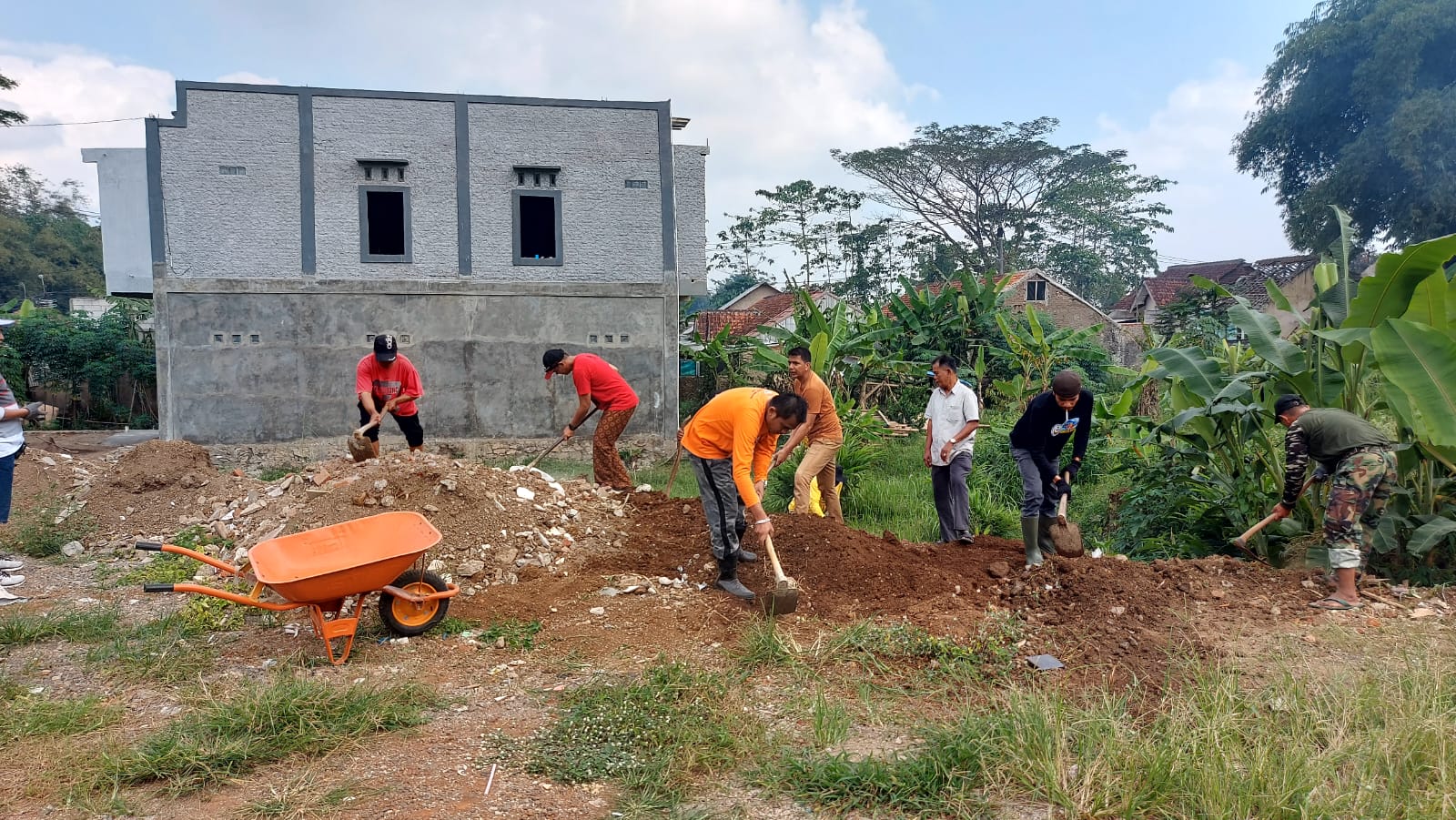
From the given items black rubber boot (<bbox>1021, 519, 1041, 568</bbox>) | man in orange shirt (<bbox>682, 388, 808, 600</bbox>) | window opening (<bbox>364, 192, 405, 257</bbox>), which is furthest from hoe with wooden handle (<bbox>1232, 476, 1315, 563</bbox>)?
window opening (<bbox>364, 192, 405, 257</bbox>)

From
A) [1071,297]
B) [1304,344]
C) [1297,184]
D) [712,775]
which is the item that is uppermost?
[1297,184]

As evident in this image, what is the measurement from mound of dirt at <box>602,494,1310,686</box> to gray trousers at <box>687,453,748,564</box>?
35 cm

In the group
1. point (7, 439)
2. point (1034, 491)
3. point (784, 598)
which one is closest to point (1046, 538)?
point (1034, 491)

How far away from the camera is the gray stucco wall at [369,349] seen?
42.9ft

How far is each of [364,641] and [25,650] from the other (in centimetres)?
184

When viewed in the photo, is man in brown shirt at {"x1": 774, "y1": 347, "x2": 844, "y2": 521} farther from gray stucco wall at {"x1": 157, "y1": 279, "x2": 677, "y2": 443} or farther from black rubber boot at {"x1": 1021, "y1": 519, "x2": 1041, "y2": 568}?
gray stucco wall at {"x1": 157, "y1": 279, "x2": 677, "y2": 443}

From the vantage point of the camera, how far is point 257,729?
151 inches

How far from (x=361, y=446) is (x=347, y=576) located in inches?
160

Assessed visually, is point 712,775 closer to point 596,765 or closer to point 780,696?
point 596,765

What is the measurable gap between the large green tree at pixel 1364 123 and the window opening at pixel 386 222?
21289 mm

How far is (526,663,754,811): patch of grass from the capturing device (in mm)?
3590

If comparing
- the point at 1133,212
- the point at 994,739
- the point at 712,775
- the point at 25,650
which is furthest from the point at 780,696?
the point at 1133,212

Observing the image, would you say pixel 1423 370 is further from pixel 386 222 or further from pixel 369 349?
pixel 386 222

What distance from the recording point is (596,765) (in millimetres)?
3662
